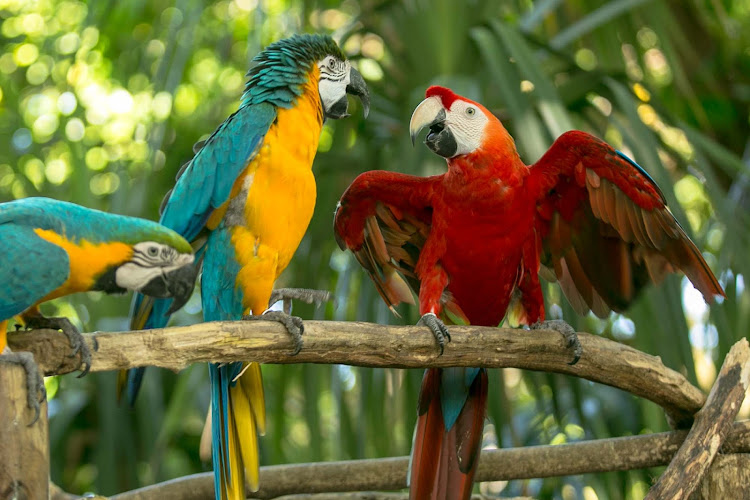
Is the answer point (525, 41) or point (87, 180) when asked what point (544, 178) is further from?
point (87, 180)

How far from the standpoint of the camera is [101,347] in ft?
4.26

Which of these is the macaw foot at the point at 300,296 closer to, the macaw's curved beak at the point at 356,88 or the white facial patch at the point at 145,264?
the white facial patch at the point at 145,264

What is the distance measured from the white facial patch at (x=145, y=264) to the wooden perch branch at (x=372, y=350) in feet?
0.54

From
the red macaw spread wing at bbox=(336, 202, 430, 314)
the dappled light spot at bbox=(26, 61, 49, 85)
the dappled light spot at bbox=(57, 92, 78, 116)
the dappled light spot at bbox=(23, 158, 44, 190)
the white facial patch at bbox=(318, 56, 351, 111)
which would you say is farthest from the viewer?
the dappled light spot at bbox=(26, 61, 49, 85)

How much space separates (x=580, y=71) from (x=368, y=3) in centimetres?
115

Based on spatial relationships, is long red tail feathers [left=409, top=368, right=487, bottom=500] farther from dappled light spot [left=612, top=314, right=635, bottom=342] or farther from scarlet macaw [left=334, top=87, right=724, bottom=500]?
dappled light spot [left=612, top=314, right=635, bottom=342]

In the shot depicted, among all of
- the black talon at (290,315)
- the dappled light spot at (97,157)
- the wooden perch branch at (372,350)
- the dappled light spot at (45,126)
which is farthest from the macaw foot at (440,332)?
the dappled light spot at (97,157)

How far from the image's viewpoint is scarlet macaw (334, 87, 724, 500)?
1.84 meters

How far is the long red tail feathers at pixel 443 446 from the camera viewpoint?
1.84m

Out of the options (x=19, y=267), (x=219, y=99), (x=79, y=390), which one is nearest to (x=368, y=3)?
(x=219, y=99)

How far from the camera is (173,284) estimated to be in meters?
1.48

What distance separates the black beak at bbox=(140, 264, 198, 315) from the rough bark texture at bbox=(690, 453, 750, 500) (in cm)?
121

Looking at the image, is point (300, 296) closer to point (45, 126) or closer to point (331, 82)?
point (331, 82)

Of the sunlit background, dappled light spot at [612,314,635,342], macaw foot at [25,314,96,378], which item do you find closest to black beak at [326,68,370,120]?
the sunlit background
